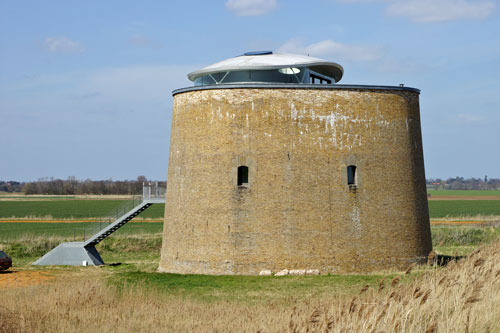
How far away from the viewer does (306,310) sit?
34.4ft

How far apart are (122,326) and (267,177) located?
1076 cm

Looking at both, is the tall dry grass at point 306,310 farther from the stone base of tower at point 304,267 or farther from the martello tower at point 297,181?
the martello tower at point 297,181

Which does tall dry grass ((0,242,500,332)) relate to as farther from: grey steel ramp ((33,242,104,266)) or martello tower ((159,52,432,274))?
grey steel ramp ((33,242,104,266))

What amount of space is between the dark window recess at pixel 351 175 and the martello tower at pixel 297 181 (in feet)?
0.17

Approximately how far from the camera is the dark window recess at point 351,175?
2212cm

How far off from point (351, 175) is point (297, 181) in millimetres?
2091

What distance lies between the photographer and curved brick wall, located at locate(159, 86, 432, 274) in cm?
2153

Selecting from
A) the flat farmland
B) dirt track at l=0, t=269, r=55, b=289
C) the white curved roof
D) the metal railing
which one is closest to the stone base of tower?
dirt track at l=0, t=269, r=55, b=289

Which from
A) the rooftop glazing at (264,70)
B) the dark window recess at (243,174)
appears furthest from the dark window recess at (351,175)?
the rooftop glazing at (264,70)

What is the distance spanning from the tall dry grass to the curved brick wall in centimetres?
659

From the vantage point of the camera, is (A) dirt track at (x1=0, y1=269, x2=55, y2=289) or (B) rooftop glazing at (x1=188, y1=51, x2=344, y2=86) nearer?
(A) dirt track at (x1=0, y1=269, x2=55, y2=289)

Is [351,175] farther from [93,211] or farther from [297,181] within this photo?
[93,211]

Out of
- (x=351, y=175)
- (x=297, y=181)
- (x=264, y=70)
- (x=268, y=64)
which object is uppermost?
(x=268, y=64)

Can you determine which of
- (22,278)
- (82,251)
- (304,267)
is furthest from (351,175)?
(82,251)
